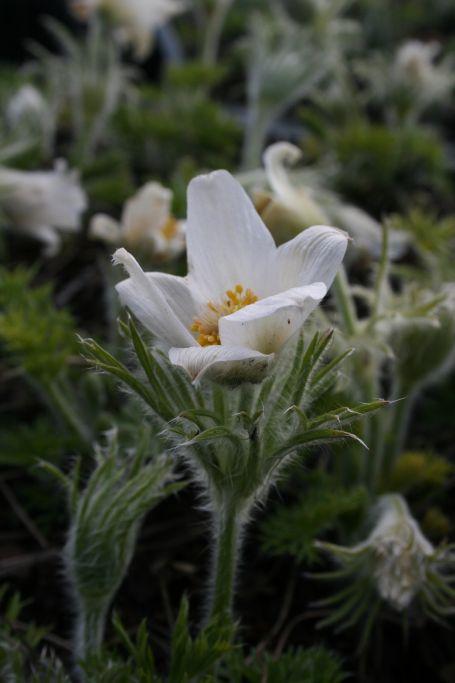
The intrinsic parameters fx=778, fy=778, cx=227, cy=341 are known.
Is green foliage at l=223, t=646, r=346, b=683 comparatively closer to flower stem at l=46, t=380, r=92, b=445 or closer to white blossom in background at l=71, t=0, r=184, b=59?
flower stem at l=46, t=380, r=92, b=445

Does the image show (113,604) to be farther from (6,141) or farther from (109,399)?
(6,141)

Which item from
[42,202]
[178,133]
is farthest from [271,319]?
[178,133]

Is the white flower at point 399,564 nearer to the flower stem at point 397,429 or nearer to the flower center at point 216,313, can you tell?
the flower stem at point 397,429

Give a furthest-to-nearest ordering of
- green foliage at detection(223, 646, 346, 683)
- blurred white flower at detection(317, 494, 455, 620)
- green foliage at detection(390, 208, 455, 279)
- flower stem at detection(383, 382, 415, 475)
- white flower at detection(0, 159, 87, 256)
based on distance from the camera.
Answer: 1. white flower at detection(0, 159, 87, 256)
2. green foliage at detection(390, 208, 455, 279)
3. flower stem at detection(383, 382, 415, 475)
4. blurred white flower at detection(317, 494, 455, 620)
5. green foliage at detection(223, 646, 346, 683)

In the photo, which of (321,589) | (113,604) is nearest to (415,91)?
(321,589)

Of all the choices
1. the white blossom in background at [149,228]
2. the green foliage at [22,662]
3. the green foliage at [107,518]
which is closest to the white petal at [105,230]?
the white blossom in background at [149,228]

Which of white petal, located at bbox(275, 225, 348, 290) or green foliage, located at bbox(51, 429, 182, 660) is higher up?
white petal, located at bbox(275, 225, 348, 290)

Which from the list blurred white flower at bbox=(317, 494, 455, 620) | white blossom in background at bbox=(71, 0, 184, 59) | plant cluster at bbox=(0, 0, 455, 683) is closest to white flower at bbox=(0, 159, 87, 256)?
plant cluster at bbox=(0, 0, 455, 683)

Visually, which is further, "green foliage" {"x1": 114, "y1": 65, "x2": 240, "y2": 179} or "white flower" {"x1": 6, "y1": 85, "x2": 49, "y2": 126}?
"green foliage" {"x1": 114, "y1": 65, "x2": 240, "y2": 179}
